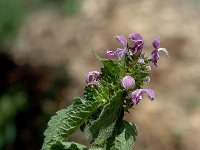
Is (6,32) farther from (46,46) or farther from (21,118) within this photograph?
(46,46)

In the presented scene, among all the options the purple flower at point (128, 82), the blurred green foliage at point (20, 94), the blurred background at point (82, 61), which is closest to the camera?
the purple flower at point (128, 82)

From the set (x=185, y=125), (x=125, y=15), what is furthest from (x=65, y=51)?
(x=185, y=125)

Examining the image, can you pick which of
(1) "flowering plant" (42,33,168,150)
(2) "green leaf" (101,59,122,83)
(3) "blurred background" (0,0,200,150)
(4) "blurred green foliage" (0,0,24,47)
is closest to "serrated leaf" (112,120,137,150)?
(1) "flowering plant" (42,33,168,150)

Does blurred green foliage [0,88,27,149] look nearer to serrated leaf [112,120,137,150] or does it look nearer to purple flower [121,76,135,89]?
serrated leaf [112,120,137,150]

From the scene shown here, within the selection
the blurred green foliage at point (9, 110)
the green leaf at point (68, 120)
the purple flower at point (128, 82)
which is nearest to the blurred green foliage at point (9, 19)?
the blurred green foliage at point (9, 110)

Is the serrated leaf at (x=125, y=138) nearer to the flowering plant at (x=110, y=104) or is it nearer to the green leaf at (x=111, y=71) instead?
the flowering plant at (x=110, y=104)

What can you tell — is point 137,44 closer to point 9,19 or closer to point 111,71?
point 111,71

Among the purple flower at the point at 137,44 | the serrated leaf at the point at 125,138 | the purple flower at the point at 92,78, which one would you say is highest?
the purple flower at the point at 137,44
